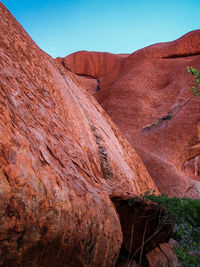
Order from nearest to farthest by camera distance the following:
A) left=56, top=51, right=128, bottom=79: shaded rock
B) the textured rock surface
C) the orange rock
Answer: the textured rock surface, the orange rock, left=56, top=51, right=128, bottom=79: shaded rock

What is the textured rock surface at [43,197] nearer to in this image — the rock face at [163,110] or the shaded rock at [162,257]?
the shaded rock at [162,257]

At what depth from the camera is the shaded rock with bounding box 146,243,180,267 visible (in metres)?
5.19

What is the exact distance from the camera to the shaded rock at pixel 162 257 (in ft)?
17.0

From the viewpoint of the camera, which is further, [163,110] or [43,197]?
[163,110]

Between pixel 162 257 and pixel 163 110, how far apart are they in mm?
14235

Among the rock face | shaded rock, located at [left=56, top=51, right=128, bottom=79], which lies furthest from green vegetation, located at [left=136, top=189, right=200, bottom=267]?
shaded rock, located at [left=56, top=51, right=128, bottom=79]

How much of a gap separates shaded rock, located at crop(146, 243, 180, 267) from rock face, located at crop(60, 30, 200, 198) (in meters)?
7.47

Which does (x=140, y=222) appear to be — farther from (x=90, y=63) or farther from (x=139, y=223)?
(x=90, y=63)

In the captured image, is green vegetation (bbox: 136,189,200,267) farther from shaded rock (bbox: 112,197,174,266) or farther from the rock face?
the rock face

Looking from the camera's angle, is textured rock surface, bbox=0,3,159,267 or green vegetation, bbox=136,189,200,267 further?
green vegetation, bbox=136,189,200,267

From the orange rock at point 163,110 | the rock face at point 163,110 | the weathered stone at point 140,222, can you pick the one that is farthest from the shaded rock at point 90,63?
the weathered stone at point 140,222

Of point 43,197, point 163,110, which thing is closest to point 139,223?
point 43,197

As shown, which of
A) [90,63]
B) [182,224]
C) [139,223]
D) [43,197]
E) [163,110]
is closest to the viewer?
[43,197]

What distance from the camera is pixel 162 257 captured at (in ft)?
18.1
